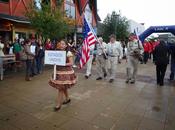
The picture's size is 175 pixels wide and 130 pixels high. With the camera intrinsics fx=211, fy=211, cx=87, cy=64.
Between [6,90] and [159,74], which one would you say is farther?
[159,74]

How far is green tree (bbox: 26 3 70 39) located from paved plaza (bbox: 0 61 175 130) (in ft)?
15.8

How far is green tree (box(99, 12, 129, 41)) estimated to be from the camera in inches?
1129

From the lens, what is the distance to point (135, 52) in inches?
338

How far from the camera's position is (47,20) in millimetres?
12164

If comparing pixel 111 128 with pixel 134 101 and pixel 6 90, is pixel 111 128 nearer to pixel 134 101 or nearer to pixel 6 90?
pixel 134 101

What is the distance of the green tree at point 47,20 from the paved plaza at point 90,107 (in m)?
4.81

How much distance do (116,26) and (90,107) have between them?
78.1 ft

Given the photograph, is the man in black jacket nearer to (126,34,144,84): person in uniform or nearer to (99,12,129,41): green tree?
(126,34,144,84): person in uniform

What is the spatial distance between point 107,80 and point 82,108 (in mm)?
3850

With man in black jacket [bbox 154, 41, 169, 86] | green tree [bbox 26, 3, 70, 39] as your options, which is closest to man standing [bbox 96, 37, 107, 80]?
man in black jacket [bbox 154, 41, 169, 86]

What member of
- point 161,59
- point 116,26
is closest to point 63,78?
point 161,59

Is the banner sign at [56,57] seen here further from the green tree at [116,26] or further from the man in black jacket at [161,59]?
the green tree at [116,26]

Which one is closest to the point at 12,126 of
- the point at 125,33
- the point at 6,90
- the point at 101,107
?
the point at 101,107

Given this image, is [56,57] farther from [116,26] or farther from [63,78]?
[116,26]
